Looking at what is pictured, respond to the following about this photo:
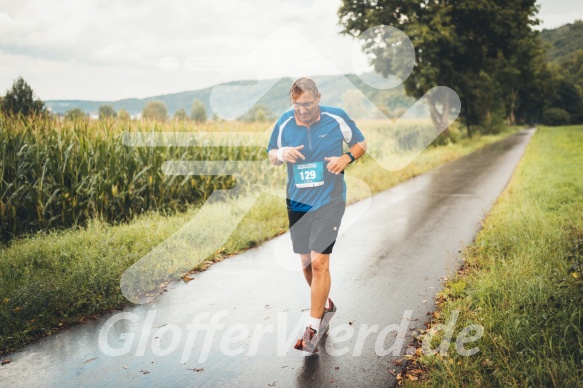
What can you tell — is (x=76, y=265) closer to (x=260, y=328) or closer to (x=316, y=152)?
(x=260, y=328)

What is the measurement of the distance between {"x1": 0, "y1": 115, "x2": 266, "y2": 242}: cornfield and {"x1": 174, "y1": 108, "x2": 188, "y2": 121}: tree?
1.54 metres

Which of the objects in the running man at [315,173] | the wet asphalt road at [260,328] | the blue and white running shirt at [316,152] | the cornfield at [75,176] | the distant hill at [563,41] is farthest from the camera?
the distant hill at [563,41]

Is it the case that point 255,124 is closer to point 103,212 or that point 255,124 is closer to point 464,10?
point 103,212

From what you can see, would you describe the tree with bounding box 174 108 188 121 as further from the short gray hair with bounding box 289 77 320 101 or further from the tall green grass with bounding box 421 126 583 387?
the short gray hair with bounding box 289 77 320 101

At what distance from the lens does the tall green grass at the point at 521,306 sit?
119 inches

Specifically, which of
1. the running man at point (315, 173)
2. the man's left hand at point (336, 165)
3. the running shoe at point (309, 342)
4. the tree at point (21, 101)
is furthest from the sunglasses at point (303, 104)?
the tree at point (21, 101)

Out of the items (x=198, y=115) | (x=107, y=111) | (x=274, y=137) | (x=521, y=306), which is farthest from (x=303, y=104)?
(x=198, y=115)

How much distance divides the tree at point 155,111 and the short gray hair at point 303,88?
7.43 meters

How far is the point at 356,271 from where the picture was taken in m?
5.66

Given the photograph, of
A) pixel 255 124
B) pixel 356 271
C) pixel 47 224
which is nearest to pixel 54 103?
pixel 47 224

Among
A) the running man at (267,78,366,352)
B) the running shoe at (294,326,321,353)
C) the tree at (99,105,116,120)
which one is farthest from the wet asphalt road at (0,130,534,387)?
the tree at (99,105,116,120)

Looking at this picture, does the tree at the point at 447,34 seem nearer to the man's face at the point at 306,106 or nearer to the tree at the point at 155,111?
the tree at the point at 155,111

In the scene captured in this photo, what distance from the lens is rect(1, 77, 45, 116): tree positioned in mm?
8637

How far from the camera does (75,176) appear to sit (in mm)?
7625
